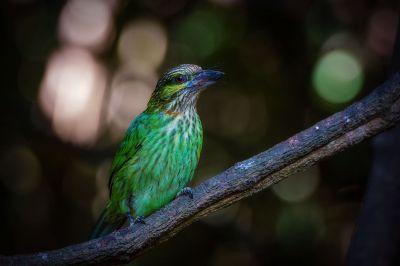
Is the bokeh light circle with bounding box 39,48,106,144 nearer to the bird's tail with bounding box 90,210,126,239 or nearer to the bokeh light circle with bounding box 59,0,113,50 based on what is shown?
the bokeh light circle with bounding box 59,0,113,50

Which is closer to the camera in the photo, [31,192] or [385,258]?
[385,258]

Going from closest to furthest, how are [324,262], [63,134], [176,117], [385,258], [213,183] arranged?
[213,183] → [385,258] → [176,117] → [324,262] → [63,134]

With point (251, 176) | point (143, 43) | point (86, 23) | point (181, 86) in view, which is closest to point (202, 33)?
point (143, 43)

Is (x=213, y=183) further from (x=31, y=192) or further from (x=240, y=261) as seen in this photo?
(x=31, y=192)

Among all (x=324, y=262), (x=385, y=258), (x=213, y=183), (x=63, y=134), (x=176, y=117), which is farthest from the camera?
(x=63, y=134)

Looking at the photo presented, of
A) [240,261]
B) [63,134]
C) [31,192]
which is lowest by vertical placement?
[240,261]

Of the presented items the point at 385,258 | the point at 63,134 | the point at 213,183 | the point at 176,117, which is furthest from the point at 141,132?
the point at 385,258

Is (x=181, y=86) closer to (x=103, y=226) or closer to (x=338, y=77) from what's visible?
(x=103, y=226)

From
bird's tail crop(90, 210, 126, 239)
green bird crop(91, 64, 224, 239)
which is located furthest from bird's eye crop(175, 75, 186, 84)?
bird's tail crop(90, 210, 126, 239)

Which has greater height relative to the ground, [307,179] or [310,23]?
[310,23]
